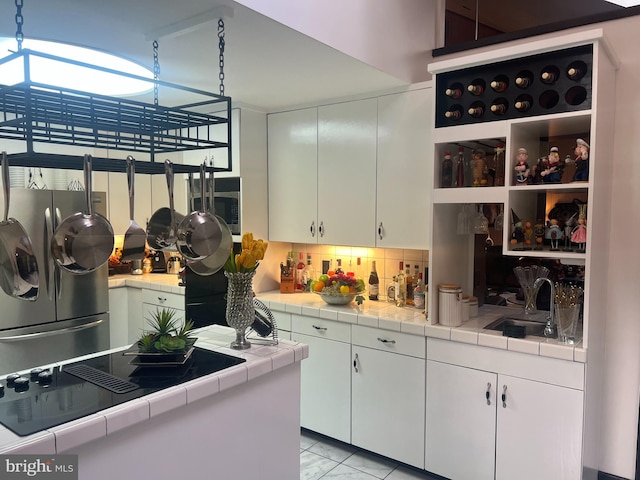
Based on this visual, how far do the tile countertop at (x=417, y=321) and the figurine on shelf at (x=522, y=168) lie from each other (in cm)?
78

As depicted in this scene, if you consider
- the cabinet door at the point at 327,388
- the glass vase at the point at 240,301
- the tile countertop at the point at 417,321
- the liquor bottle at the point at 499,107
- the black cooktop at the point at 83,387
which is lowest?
the cabinet door at the point at 327,388

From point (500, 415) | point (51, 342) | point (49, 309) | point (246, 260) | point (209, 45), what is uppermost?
point (209, 45)

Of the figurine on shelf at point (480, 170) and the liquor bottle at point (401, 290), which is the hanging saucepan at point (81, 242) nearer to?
the figurine on shelf at point (480, 170)

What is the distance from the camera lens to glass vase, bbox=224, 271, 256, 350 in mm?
2062

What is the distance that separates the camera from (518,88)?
7.88ft

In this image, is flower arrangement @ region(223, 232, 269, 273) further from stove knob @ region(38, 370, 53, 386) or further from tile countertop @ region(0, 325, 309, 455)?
stove knob @ region(38, 370, 53, 386)

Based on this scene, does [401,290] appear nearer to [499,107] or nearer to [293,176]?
[293,176]

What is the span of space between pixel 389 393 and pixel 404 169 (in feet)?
4.35

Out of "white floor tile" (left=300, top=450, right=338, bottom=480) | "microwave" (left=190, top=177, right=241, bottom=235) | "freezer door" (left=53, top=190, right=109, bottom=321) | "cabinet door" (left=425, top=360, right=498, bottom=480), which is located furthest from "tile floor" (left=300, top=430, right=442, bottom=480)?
"freezer door" (left=53, top=190, right=109, bottom=321)

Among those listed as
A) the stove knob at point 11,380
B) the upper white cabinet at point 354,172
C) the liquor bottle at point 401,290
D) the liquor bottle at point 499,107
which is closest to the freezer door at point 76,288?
the upper white cabinet at point 354,172

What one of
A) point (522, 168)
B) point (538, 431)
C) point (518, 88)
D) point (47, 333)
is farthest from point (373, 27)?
point (47, 333)

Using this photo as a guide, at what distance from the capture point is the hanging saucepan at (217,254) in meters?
2.04

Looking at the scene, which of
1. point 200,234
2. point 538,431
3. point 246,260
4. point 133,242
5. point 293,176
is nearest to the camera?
point 133,242

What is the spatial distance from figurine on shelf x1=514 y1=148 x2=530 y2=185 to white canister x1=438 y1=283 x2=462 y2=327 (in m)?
0.67
